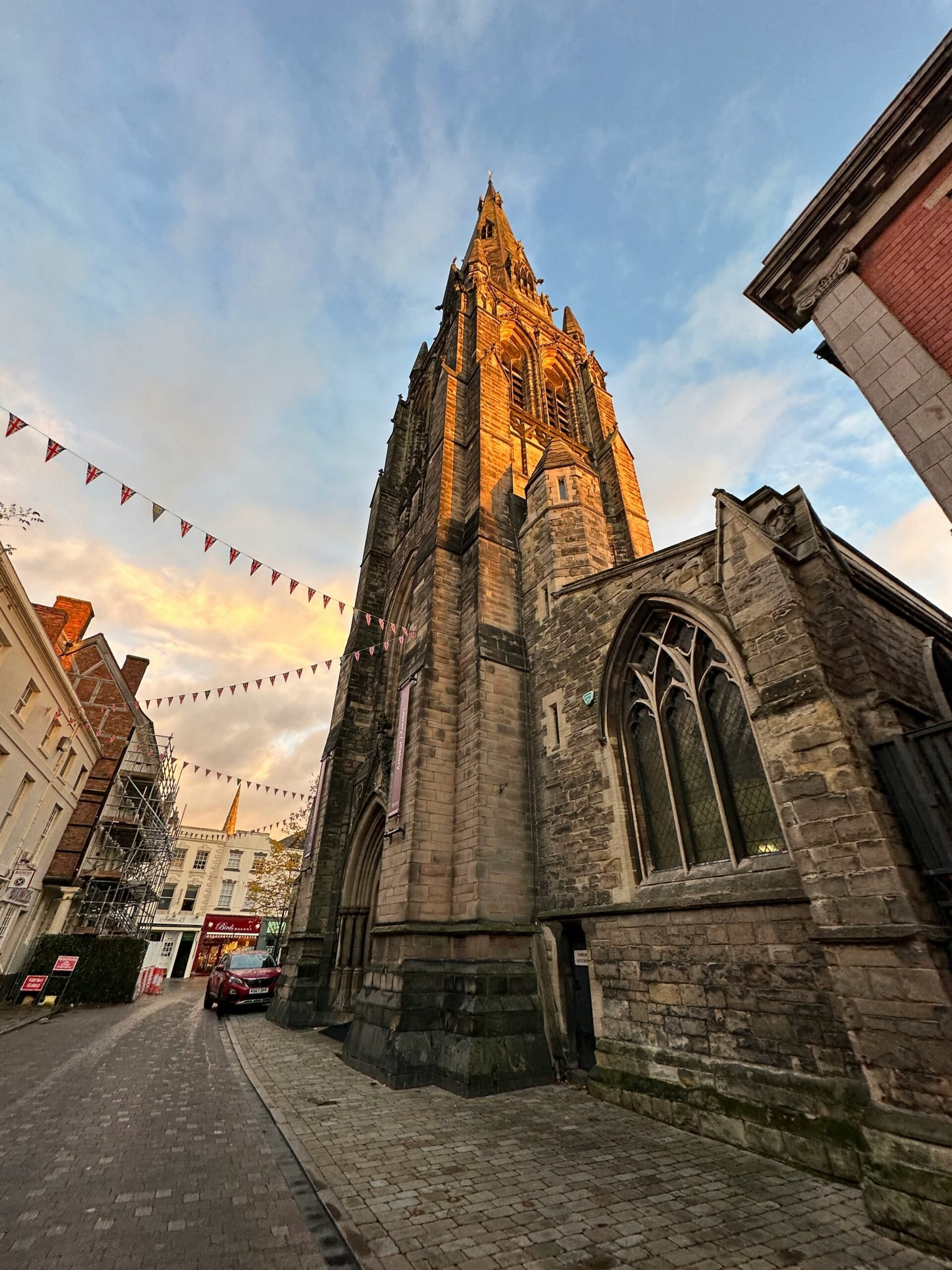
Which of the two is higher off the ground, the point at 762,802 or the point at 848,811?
the point at 762,802

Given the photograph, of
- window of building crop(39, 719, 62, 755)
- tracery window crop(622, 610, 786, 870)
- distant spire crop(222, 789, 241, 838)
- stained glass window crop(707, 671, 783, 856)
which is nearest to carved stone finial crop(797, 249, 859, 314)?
tracery window crop(622, 610, 786, 870)

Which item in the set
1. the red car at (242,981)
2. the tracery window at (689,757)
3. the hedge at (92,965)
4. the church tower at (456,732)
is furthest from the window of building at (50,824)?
the tracery window at (689,757)

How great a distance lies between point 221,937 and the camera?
3803 centimetres

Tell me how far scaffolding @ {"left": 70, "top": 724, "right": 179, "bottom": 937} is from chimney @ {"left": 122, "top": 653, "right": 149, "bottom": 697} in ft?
8.28

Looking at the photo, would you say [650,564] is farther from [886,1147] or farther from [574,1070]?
[574,1070]

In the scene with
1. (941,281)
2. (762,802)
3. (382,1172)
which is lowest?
(382,1172)

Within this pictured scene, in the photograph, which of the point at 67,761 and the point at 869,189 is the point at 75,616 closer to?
the point at 67,761

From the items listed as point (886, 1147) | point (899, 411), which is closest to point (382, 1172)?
point (886, 1147)

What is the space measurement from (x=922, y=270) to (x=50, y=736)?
22.9 m

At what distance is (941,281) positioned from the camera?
6.18m

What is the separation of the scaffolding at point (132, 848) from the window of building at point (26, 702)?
372 inches

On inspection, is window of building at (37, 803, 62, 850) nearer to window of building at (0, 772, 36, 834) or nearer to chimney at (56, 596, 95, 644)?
window of building at (0, 772, 36, 834)

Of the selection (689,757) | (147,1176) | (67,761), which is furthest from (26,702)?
(689,757)

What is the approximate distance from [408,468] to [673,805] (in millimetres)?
18682
